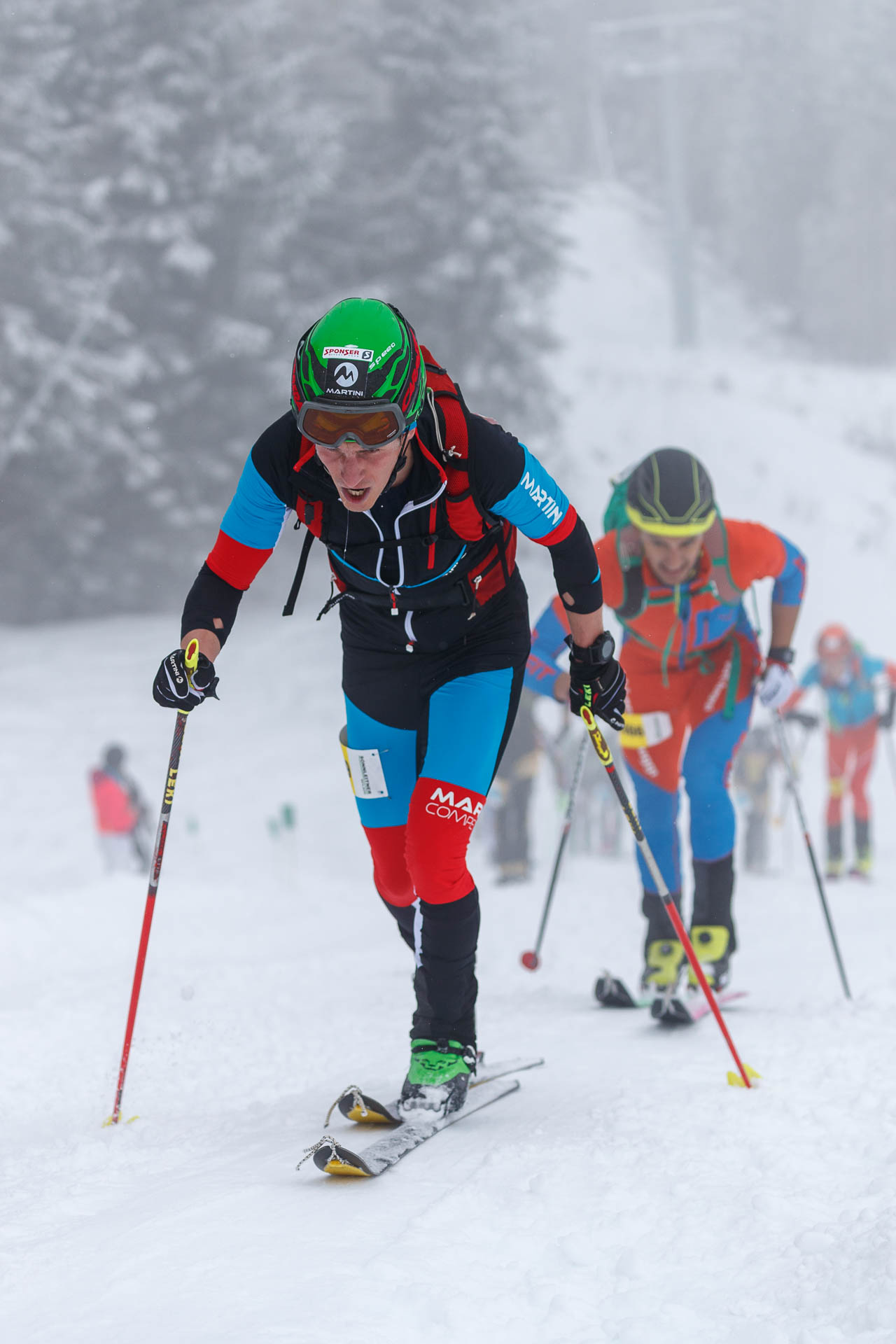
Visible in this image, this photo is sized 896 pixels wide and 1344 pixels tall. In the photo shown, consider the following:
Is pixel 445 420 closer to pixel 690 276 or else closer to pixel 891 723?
pixel 891 723

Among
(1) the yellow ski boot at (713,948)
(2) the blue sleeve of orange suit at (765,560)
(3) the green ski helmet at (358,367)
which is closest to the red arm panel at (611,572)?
(2) the blue sleeve of orange suit at (765,560)

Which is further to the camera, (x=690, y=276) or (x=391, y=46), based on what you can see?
(x=690, y=276)

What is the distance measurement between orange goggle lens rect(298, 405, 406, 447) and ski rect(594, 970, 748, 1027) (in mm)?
2441

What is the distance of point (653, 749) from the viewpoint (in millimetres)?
5316

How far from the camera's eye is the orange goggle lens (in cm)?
309

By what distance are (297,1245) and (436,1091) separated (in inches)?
38.5

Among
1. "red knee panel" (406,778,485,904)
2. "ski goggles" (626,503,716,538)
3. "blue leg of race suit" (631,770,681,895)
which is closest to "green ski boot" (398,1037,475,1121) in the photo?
"red knee panel" (406,778,485,904)

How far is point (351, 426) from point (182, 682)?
3.16 feet

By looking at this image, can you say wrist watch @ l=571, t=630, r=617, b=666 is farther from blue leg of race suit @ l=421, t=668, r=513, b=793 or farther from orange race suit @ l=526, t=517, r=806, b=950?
orange race suit @ l=526, t=517, r=806, b=950

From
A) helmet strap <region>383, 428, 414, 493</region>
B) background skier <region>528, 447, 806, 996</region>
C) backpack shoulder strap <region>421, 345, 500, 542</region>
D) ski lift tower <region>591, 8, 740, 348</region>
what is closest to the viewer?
helmet strap <region>383, 428, 414, 493</region>

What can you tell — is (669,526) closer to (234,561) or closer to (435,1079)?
(234,561)

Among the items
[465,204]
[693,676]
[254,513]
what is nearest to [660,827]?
[693,676]

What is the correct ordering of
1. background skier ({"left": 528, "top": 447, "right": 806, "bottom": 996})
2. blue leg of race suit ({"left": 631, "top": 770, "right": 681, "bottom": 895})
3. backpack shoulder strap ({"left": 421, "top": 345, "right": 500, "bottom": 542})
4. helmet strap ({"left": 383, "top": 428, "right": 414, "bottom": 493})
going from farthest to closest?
blue leg of race suit ({"left": 631, "top": 770, "right": 681, "bottom": 895}) → background skier ({"left": 528, "top": 447, "right": 806, "bottom": 996}) → backpack shoulder strap ({"left": 421, "top": 345, "right": 500, "bottom": 542}) → helmet strap ({"left": 383, "top": 428, "right": 414, "bottom": 493})

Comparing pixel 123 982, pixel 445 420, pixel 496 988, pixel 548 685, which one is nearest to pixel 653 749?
pixel 548 685
